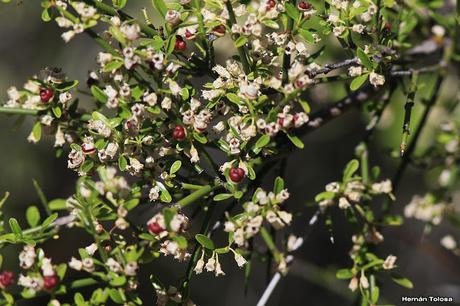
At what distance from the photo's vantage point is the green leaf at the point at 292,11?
3.42ft

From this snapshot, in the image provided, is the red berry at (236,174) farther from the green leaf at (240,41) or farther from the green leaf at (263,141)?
the green leaf at (240,41)

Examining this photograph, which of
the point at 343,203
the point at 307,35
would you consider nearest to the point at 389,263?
the point at 343,203

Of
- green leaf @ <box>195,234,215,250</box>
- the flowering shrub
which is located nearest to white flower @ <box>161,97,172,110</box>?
the flowering shrub

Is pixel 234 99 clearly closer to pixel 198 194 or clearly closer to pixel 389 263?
pixel 198 194

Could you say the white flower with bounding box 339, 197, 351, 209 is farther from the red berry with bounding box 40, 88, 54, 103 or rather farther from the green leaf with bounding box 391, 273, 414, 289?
the red berry with bounding box 40, 88, 54, 103

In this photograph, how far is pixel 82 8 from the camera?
101cm

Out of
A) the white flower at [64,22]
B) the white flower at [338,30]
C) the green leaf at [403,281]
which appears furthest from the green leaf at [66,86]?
the green leaf at [403,281]

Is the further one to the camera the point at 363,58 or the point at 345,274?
the point at 345,274

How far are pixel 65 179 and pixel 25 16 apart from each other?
1.10m

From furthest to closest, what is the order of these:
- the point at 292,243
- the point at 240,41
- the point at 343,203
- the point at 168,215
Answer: the point at 292,243 → the point at 343,203 → the point at 240,41 → the point at 168,215

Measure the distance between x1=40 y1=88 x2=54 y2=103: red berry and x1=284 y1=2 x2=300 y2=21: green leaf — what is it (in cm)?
46

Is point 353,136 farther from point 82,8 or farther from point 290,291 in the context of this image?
point 82,8

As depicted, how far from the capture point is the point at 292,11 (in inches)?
41.2

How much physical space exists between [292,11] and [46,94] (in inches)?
18.7
